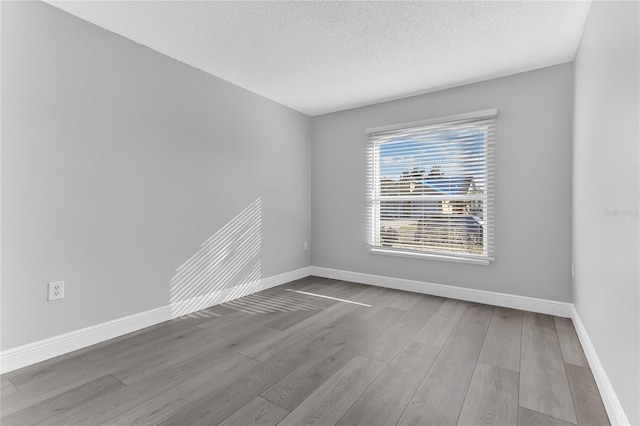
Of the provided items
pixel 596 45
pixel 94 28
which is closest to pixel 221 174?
pixel 94 28

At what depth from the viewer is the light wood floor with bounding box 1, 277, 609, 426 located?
1.50m

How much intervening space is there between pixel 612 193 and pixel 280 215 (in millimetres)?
3242

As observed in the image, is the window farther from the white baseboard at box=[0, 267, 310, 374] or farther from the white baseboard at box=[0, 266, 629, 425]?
the white baseboard at box=[0, 267, 310, 374]

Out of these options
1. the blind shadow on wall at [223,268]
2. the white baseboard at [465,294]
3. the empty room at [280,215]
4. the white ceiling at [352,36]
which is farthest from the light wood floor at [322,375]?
the white ceiling at [352,36]

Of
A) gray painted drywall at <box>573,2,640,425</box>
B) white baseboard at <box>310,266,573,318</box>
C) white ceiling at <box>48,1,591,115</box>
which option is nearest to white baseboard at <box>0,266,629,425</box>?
white baseboard at <box>310,266,573,318</box>

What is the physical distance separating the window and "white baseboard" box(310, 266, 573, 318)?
35 cm

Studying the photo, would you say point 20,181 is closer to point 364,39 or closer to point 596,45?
point 364,39

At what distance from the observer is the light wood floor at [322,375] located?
1502mm

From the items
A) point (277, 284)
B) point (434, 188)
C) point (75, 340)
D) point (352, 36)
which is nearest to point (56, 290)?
point (75, 340)

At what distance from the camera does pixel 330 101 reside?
13.0 feet

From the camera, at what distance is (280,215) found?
4.09m

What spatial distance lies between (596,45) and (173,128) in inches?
126

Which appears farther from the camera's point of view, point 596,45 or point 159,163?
point 159,163

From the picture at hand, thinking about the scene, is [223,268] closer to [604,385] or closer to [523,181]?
[604,385]
